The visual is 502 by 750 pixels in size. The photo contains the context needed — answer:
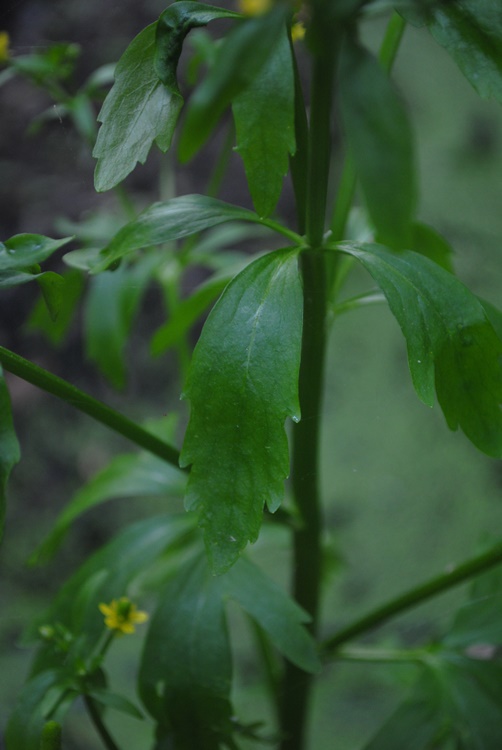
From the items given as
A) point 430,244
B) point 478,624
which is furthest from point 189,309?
point 478,624

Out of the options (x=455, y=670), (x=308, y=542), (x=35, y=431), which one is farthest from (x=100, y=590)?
(x=35, y=431)

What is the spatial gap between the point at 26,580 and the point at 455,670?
0.95 metres

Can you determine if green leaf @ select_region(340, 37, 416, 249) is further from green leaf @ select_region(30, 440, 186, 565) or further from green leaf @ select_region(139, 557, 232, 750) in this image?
green leaf @ select_region(30, 440, 186, 565)

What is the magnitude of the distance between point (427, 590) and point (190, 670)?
0.78 ft

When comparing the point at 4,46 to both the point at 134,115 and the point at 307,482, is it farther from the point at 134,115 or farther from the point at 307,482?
the point at 307,482

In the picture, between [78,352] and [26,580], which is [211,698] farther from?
[78,352]

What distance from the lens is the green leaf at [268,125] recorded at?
1.61 ft

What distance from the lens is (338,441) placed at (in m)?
1.65

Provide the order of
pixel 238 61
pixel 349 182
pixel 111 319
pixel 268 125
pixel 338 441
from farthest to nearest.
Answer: pixel 338 441 < pixel 111 319 < pixel 349 182 < pixel 268 125 < pixel 238 61

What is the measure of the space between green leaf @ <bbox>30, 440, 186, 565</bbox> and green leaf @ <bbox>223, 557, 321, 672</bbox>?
0.17 metres

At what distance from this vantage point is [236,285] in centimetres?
54

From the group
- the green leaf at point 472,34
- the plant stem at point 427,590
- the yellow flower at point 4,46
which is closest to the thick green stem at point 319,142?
the green leaf at point 472,34

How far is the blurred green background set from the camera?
1302 mm

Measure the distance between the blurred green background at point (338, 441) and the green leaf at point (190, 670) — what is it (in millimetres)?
496
